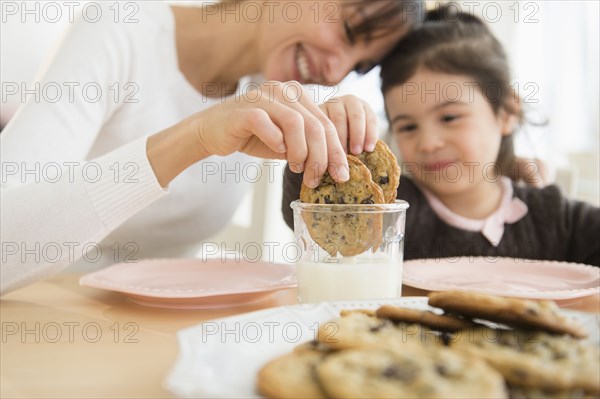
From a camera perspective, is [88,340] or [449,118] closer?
[88,340]

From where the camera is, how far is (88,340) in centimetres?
67

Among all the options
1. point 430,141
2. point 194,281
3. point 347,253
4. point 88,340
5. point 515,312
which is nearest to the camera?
point 515,312

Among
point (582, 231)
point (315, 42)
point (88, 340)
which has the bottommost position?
point (88, 340)

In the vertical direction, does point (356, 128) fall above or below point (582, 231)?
above

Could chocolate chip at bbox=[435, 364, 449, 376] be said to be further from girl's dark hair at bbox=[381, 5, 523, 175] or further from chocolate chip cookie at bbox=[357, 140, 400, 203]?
girl's dark hair at bbox=[381, 5, 523, 175]

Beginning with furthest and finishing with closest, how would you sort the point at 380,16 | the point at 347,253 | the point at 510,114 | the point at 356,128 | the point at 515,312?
1. the point at 510,114
2. the point at 380,16
3. the point at 356,128
4. the point at 347,253
5. the point at 515,312

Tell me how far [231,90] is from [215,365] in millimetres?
1433

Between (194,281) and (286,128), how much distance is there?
1.12 feet

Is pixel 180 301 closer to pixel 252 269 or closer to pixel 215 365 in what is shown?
pixel 252 269

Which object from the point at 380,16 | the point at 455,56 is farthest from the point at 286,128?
the point at 455,56

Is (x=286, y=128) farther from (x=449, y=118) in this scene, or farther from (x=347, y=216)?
(x=449, y=118)

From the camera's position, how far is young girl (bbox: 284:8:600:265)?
1.61 metres

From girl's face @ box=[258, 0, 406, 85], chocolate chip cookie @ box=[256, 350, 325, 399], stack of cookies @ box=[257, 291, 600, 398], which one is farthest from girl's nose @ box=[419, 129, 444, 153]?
chocolate chip cookie @ box=[256, 350, 325, 399]

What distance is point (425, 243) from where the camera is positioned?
1.67 m
